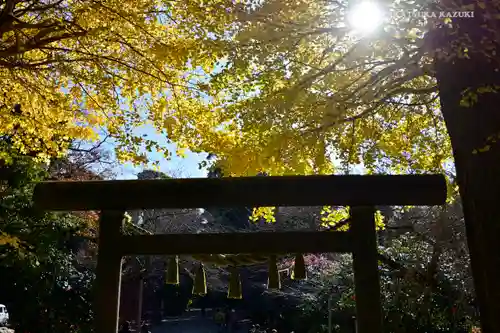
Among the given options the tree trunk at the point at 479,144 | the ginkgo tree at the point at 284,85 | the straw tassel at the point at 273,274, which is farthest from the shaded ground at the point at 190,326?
the tree trunk at the point at 479,144

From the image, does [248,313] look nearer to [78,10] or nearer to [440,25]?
[78,10]

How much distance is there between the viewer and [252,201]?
324cm

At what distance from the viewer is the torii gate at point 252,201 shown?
323 cm

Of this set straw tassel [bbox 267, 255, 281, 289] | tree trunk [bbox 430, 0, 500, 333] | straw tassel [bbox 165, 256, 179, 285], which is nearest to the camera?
tree trunk [bbox 430, 0, 500, 333]

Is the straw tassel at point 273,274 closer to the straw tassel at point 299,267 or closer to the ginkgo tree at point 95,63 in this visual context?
the straw tassel at point 299,267

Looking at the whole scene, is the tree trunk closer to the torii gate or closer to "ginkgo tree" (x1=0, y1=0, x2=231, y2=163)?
the torii gate

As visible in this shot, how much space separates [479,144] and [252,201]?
2.26 meters

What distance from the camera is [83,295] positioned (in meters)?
14.7

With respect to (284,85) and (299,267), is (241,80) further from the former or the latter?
(299,267)

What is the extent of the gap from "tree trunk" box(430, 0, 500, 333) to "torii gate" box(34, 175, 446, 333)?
726 millimetres

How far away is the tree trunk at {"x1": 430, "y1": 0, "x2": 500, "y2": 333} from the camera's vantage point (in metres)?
3.54

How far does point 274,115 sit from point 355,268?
106 inches

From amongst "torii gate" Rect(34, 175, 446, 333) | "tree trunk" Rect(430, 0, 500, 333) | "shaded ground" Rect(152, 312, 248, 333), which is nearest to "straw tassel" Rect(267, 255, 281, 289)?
"torii gate" Rect(34, 175, 446, 333)

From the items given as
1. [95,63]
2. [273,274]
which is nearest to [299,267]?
[273,274]
